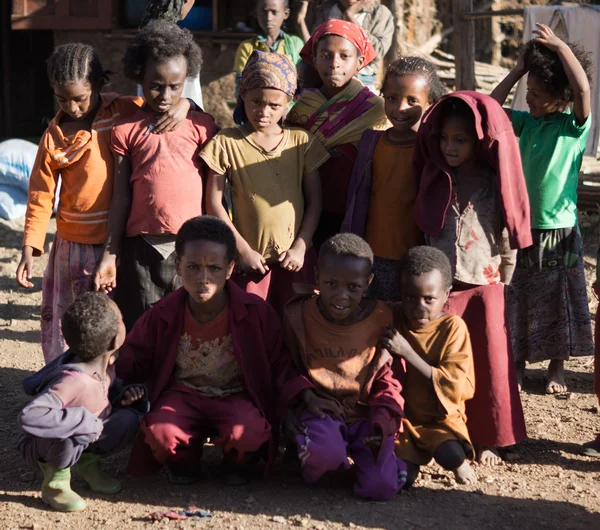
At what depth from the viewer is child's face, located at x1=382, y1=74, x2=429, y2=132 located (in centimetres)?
351

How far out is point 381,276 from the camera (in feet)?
12.1

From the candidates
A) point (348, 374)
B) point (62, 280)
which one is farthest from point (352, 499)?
point (62, 280)

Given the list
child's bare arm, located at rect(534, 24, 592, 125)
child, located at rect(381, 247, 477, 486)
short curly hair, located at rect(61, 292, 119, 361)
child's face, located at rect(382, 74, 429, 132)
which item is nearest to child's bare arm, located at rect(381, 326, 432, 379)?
child, located at rect(381, 247, 477, 486)

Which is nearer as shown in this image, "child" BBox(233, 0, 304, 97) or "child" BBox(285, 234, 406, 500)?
"child" BBox(285, 234, 406, 500)

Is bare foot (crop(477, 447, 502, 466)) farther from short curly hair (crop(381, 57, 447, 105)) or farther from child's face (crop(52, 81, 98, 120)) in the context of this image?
child's face (crop(52, 81, 98, 120))

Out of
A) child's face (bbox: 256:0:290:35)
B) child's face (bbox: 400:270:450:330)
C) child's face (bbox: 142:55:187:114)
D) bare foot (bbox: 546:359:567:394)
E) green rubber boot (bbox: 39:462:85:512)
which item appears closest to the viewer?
green rubber boot (bbox: 39:462:85:512)

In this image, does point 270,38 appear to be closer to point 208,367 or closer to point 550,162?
point 550,162

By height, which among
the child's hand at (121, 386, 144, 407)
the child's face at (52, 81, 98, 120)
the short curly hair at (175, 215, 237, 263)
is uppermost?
the child's face at (52, 81, 98, 120)

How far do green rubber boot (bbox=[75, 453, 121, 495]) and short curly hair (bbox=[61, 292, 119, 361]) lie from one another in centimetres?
39

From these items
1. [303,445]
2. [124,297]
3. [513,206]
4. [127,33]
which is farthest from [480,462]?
[127,33]

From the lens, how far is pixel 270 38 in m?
7.40

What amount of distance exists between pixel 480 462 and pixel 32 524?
Result: 179 cm

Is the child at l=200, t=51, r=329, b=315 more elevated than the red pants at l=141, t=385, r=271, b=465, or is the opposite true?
the child at l=200, t=51, r=329, b=315

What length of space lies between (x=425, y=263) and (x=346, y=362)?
0.49m
